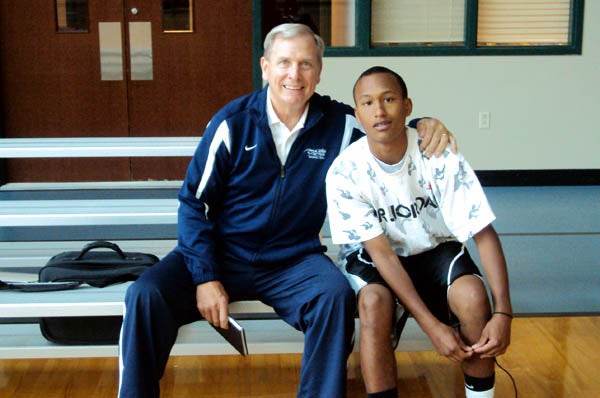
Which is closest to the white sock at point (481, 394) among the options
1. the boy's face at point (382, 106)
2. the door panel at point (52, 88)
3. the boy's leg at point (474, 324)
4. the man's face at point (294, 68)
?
the boy's leg at point (474, 324)

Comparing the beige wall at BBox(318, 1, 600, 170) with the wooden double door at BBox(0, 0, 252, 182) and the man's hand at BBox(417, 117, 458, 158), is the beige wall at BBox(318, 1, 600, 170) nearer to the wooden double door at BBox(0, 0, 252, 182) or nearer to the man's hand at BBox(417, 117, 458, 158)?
the wooden double door at BBox(0, 0, 252, 182)

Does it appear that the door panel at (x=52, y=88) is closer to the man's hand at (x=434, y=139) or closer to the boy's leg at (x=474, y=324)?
the man's hand at (x=434, y=139)

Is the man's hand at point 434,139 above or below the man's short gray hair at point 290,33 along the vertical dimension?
below

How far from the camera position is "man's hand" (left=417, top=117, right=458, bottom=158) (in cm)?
211

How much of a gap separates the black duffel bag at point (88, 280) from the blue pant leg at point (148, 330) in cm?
25

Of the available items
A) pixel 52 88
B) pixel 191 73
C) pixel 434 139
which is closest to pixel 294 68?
pixel 434 139

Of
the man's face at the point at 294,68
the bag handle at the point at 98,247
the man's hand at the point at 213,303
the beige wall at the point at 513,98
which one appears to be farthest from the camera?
the beige wall at the point at 513,98

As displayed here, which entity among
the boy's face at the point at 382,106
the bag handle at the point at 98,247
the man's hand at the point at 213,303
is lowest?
the man's hand at the point at 213,303

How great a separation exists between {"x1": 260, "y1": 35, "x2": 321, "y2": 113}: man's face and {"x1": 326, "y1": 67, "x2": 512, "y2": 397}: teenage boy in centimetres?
15

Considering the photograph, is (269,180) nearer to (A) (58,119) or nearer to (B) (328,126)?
(B) (328,126)

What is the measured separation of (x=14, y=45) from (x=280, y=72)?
416cm

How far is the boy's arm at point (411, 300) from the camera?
194 centimetres

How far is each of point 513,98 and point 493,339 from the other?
169 inches

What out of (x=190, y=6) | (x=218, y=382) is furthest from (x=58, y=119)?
(x=218, y=382)
